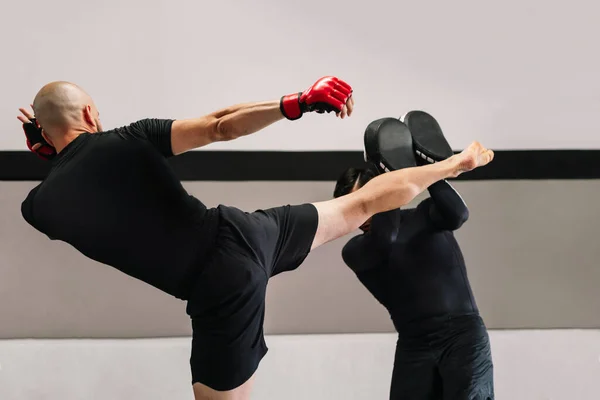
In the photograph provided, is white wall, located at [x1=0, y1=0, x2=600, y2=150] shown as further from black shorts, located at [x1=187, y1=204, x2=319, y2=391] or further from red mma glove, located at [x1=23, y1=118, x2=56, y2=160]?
black shorts, located at [x1=187, y1=204, x2=319, y2=391]

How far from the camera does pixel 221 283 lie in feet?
4.81

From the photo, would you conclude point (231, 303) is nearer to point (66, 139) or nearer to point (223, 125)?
point (223, 125)

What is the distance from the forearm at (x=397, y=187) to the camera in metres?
1.68

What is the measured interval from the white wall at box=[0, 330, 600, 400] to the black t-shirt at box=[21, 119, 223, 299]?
3.69ft

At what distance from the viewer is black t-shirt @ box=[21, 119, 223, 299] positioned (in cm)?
145

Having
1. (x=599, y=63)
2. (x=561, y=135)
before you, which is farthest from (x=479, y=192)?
(x=599, y=63)

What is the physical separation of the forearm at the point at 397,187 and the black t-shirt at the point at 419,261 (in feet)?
0.78

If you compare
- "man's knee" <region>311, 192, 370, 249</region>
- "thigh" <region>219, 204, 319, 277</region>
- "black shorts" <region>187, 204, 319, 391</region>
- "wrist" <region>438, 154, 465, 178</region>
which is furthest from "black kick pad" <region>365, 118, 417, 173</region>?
"black shorts" <region>187, 204, 319, 391</region>

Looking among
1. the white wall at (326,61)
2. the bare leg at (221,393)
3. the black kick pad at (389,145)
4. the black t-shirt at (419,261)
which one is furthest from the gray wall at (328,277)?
the bare leg at (221,393)

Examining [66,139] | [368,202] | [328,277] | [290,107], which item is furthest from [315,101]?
[328,277]

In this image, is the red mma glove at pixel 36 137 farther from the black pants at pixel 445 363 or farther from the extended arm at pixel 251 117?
the black pants at pixel 445 363

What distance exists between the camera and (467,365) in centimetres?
185

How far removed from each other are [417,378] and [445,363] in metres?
0.10

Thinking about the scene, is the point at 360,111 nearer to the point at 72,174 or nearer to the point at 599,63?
the point at 599,63
